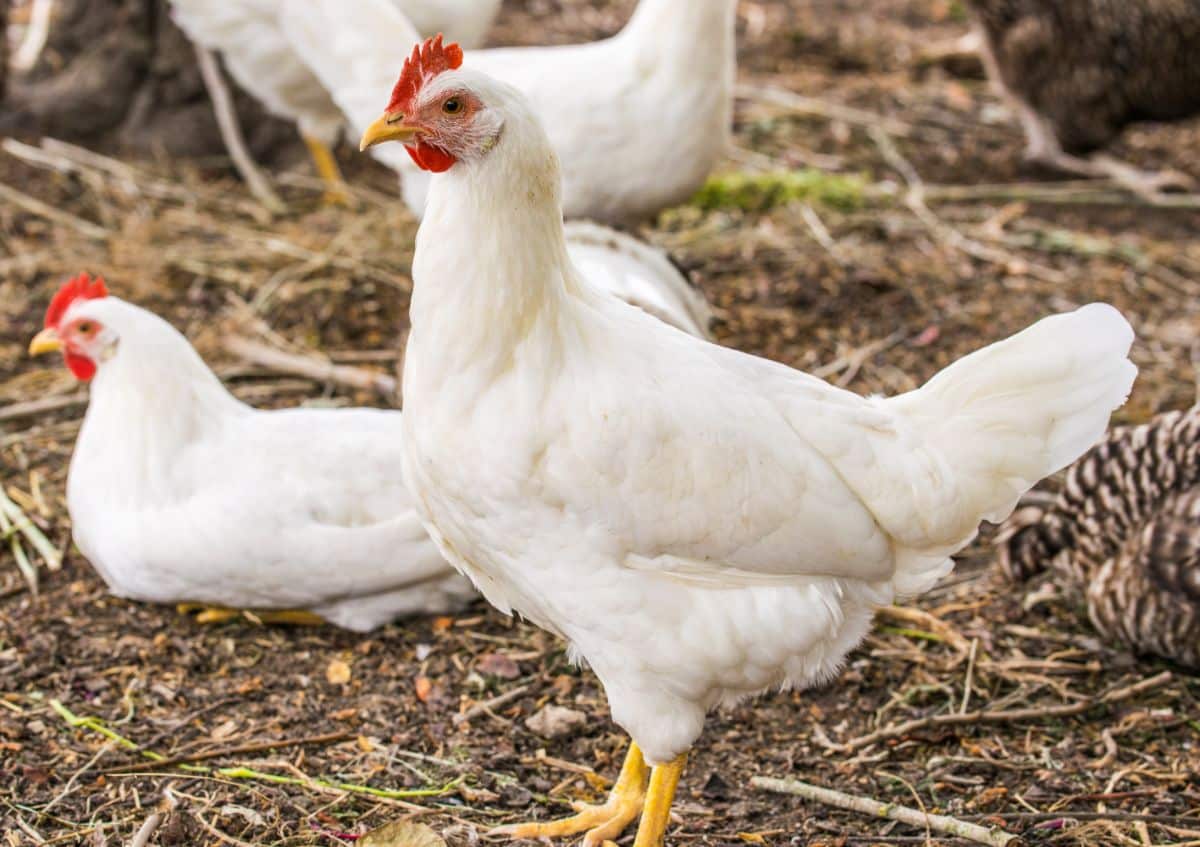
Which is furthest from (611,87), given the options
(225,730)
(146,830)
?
(146,830)

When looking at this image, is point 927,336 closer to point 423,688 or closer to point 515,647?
point 515,647

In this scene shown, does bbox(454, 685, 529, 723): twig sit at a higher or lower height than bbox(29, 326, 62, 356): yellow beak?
lower

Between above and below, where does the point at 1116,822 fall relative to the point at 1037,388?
below

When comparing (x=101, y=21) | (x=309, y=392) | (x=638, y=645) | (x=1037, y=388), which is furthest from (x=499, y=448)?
(x=101, y=21)

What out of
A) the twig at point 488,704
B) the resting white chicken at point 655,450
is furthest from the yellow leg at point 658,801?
the twig at point 488,704

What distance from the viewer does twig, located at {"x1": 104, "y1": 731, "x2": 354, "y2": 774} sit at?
10.5 ft

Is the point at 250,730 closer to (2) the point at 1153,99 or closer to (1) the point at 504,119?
(1) the point at 504,119

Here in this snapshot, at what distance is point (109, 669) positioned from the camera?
11.8 feet

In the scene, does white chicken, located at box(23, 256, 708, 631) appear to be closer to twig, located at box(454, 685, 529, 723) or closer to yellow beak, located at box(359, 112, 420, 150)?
twig, located at box(454, 685, 529, 723)

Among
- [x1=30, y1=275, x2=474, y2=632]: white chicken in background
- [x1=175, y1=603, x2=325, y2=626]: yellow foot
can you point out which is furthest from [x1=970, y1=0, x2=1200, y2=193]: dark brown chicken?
[x1=175, y1=603, x2=325, y2=626]: yellow foot

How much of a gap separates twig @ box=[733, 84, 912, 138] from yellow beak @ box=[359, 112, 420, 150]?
5.42 metres

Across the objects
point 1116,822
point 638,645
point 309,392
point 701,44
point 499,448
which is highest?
point 701,44

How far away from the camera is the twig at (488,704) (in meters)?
3.51

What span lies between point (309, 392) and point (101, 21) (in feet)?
9.91
